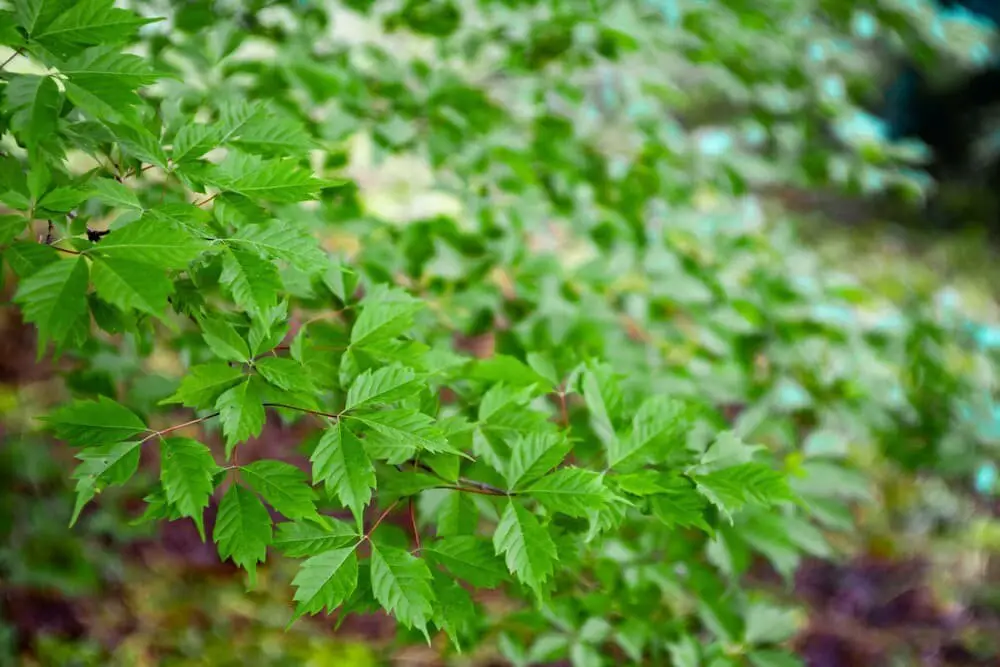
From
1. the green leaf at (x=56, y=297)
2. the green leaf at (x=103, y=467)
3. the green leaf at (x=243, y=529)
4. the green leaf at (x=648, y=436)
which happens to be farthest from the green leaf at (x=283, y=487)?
the green leaf at (x=648, y=436)

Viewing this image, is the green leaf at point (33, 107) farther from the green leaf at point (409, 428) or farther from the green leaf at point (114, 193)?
the green leaf at point (409, 428)

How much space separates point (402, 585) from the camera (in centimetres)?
78

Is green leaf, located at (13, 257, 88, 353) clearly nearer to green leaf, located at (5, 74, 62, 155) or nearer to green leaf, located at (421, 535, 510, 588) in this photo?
green leaf, located at (5, 74, 62, 155)

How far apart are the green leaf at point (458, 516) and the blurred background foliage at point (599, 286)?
26cm

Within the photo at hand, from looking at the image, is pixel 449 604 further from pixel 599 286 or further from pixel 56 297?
pixel 599 286

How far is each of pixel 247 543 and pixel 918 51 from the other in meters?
2.14

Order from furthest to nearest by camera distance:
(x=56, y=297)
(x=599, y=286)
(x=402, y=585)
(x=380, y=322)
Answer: (x=599, y=286) < (x=380, y=322) < (x=402, y=585) < (x=56, y=297)

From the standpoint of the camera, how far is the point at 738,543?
1.22 metres

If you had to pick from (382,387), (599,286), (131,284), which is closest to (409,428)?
(382,387)

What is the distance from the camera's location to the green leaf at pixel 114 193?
0.76 m

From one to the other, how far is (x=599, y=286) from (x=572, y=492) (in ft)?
2.91

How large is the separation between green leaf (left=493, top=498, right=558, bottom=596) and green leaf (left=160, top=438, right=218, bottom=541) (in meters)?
0.31

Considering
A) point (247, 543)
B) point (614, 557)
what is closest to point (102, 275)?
point (247, 543)

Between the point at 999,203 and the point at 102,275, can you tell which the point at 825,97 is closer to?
the point at 102,275
